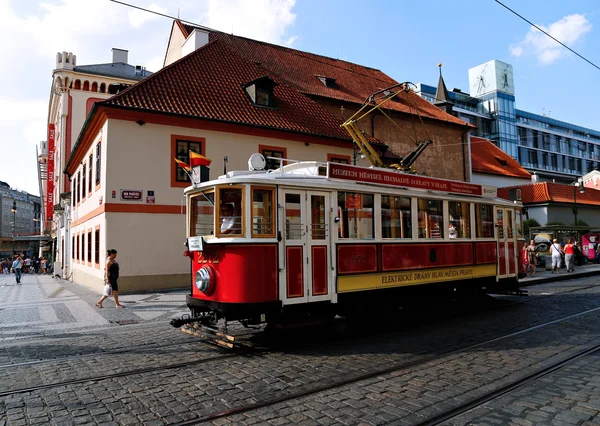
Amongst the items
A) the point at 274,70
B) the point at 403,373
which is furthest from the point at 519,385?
the point at 274,70

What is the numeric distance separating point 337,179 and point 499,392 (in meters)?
4.28

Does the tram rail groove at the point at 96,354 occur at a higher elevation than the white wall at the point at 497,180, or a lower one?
lower

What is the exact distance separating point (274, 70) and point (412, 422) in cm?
2501

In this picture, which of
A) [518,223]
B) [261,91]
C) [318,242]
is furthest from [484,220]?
[261,91]

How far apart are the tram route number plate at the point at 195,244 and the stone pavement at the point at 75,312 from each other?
3.52 metres

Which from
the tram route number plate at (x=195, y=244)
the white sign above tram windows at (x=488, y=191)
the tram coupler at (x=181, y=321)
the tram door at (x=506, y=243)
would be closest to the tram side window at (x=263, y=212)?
the tram route number plate at (x=195, y=244)

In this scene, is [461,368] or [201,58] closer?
[461,368]

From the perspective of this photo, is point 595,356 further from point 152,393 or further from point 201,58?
point 201,58

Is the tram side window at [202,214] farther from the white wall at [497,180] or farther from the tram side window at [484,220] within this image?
the white wall at [497,180]

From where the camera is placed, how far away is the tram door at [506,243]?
1170 cm

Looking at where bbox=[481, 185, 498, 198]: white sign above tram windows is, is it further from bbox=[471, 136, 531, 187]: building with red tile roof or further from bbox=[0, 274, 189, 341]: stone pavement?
bbox=[471, 136, 531, 187]: building with red tile roof

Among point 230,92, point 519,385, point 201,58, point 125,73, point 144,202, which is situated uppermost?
point 125,73

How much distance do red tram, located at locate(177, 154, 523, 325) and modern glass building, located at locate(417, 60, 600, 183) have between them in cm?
5717

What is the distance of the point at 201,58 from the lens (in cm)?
2091
